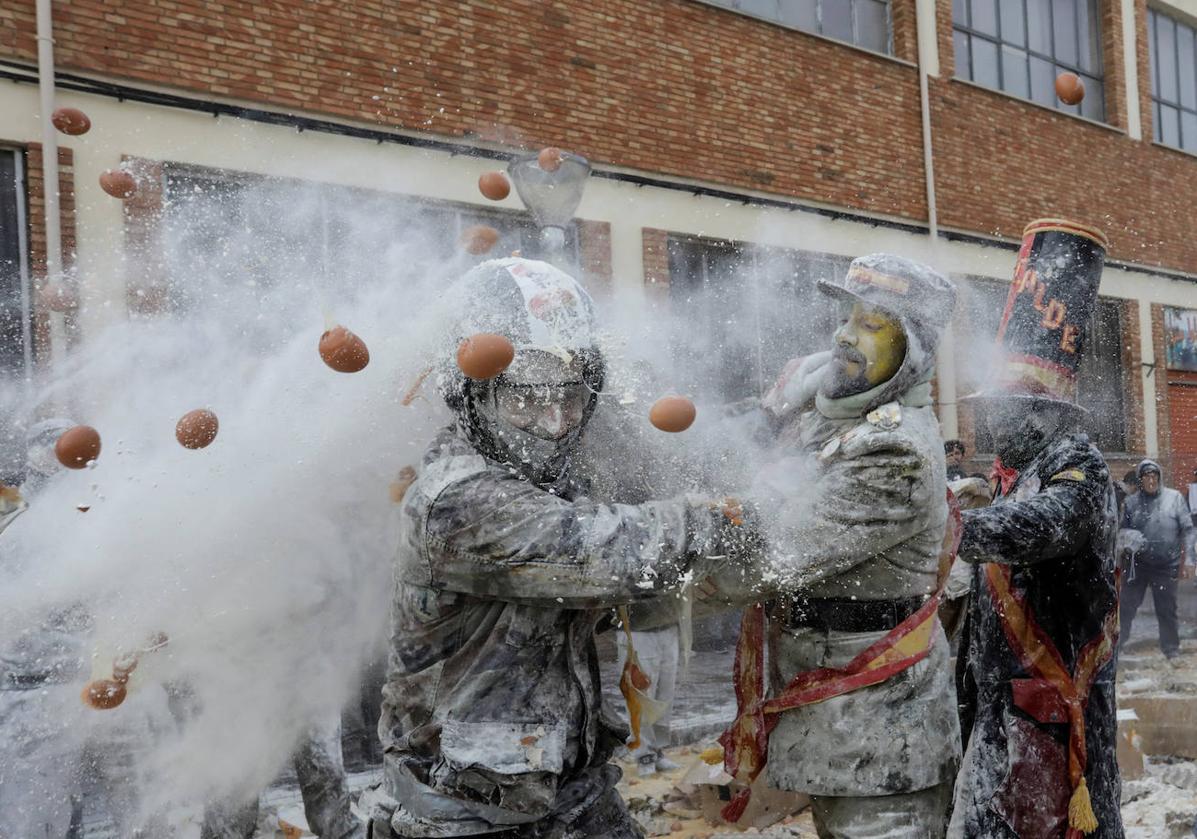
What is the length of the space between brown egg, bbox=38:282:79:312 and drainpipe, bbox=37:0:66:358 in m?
0.11

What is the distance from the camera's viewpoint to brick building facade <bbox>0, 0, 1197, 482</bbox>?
6.79 meters

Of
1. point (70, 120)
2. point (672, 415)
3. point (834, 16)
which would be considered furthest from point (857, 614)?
point (834, 16)

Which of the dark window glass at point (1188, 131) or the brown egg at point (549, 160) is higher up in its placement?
the dark window glass at point (1188, 131)

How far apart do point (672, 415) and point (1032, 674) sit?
73.7 inches

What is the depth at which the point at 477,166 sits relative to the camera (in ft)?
26.4

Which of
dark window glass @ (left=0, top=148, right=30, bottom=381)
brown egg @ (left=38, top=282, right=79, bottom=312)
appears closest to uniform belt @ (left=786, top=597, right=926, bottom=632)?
brown egg @ (left=38, top=282, right=79, bottom=312)

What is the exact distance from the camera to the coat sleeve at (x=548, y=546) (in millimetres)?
1994

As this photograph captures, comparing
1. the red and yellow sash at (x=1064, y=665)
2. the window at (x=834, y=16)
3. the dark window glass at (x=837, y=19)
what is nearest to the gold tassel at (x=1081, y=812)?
the red and yellow sash at (x=1064, y=665)

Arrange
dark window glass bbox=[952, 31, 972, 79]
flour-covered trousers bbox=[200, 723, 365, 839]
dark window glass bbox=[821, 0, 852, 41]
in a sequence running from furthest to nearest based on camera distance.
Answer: dark window glass bbox=[952, 31, 972, 79], dark window glass bbox=[821, 0, 852, 41], flour-covered trousers bbox=[200, 723, 365, 839]

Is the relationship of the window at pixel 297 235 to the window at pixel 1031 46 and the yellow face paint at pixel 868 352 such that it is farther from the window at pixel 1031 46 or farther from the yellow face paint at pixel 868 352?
the window at pixel 1031 46

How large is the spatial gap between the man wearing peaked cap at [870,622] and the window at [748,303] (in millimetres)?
4514

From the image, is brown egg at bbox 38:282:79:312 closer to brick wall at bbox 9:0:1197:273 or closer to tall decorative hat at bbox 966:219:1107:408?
brick wall at bbox 9:0:1197:273

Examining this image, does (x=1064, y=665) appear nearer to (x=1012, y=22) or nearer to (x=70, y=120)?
(x=70, y=120)

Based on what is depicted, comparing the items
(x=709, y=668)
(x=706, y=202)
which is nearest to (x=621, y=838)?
(x=709, y=668)
